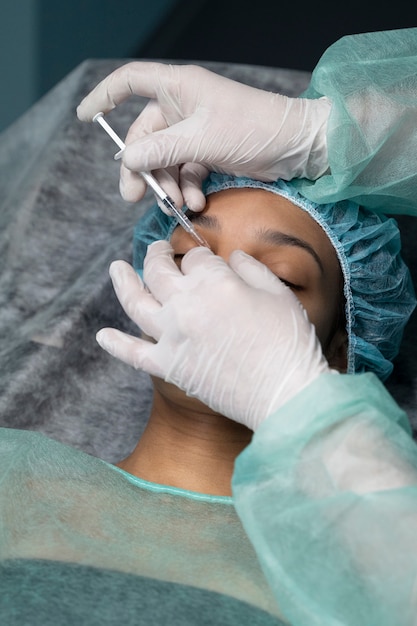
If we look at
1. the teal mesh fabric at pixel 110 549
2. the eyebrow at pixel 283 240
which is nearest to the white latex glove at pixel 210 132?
the eyebrow at pixel 283 240

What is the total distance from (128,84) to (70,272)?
0.69 metres

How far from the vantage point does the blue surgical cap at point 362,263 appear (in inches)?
66.6

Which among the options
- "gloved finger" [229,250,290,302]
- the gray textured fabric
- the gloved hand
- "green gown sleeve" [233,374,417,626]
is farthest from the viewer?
the gray textured fabric

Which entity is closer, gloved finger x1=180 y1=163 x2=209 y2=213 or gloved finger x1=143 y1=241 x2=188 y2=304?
gloved finger x1=143 y1=241 x2=188 y2=304

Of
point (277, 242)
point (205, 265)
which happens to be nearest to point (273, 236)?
point (277, 242)

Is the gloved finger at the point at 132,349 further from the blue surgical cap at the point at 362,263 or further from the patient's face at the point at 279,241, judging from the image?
the blue surgical cap at the point at 362,263

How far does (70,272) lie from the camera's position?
2270mm

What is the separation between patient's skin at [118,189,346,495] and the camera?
5.24 ft

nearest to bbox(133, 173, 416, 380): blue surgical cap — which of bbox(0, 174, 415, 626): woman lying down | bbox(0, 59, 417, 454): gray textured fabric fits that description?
bbox(0, 174, 415, 626): woman lying down

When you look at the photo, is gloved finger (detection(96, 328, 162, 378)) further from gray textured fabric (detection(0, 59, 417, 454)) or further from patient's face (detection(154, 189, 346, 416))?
gray textured fabric (detection(0, 59, 417, 454))

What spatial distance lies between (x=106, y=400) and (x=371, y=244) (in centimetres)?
71

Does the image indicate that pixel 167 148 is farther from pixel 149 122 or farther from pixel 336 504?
pixel 336 504

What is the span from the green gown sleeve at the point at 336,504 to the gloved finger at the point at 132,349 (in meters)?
0.23

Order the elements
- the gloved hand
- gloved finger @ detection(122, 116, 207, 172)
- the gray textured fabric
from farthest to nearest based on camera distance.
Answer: the gray textured fabric, gloved finger @ detection(122, 116, 207, 172), the gloved hand
